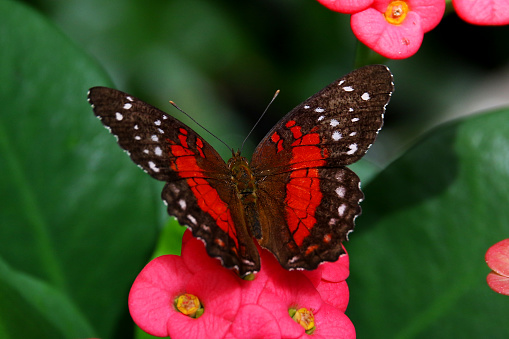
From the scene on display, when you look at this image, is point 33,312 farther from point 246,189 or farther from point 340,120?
point 340,120

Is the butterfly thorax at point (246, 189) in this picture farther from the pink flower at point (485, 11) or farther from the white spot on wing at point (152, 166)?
the pink flower at point (485, 11)

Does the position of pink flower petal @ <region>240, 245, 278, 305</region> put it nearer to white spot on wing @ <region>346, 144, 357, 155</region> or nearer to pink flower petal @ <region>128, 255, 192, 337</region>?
pink flower petal @ <region>128, 255, 192, 337</region>

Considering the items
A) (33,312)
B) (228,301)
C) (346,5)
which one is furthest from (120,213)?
(346,5)

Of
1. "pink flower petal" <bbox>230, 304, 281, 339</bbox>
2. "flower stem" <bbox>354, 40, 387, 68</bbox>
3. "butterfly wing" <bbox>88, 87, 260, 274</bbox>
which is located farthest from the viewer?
"flower stem" <bbox>354, 40, 387, 68</bbox>

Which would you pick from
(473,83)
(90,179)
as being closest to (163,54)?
(90,179)

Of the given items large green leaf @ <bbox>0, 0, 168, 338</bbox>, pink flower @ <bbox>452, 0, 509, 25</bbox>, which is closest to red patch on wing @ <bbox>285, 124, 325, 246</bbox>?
pink flower @ <bbox>452, 0, 509, 25</bbox>

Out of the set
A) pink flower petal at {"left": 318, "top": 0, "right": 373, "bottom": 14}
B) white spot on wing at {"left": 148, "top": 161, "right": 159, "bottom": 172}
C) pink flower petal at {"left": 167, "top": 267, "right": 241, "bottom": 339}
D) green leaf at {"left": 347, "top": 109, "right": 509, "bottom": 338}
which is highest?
pink flower petal at {"left": 318, "top": 0, "right": 373, "bottom": 14}
